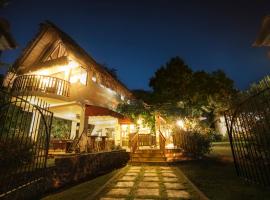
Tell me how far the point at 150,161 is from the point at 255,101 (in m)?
7.52

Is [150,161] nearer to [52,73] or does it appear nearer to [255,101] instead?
[255,101]

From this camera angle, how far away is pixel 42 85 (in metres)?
12.6

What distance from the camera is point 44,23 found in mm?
13508

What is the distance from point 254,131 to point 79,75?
12977mm

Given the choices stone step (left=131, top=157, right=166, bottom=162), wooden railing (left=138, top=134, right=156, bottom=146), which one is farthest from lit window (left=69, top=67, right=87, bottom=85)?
stone step (left=131, top=157, right=166, bottom=162)

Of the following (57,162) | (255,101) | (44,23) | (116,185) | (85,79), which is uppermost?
(44,23)

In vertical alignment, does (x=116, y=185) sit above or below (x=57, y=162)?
below

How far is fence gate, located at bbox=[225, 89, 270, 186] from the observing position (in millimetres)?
4918

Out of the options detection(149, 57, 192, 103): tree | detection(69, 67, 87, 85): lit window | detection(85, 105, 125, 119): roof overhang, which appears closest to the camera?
detection(85, 105, 125, 119): roof overhang

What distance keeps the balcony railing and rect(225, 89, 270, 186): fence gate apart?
11097 millimetres

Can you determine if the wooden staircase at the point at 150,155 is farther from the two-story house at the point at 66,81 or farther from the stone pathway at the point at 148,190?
the stone pathway at the point at 148,190

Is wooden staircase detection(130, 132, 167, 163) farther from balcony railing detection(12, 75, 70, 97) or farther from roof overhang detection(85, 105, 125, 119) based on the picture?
balcony railing detection(12, 75, 70, 97)

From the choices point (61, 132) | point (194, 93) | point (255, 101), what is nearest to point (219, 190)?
point (255, 101)

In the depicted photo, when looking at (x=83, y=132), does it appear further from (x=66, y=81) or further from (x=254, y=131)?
(x=254, y=131)
